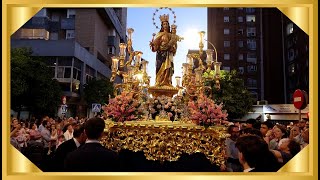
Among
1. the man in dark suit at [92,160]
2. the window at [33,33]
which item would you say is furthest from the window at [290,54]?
the man in dark suit at [92,160]

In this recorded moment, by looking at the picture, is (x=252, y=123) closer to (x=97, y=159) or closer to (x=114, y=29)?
(x=97, y=159)

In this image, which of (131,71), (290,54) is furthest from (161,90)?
(290,54)

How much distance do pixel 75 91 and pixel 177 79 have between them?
32182mm

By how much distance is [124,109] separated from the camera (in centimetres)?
895

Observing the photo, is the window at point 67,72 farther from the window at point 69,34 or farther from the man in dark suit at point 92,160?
the man in dark suit at point 92,160

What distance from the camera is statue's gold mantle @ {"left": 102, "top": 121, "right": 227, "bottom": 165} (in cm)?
827

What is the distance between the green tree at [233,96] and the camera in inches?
1494

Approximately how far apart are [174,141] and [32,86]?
81.2 feet

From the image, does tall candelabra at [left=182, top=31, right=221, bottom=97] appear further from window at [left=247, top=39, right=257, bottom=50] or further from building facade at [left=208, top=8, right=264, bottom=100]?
window at [left=247, top=39, right=257, bottom=50]

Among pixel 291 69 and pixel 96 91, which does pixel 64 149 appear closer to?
pixel 96 91

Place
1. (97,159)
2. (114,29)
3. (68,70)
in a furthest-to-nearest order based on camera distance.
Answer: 1. (114,29)
2. (68,70)
3. (97,159)

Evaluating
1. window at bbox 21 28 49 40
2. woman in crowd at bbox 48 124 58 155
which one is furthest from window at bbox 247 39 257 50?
woman in crowd at bbox 48 124 58 155

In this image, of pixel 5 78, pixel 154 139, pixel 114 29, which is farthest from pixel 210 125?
pixel 114 29

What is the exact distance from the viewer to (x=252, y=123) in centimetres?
1099
